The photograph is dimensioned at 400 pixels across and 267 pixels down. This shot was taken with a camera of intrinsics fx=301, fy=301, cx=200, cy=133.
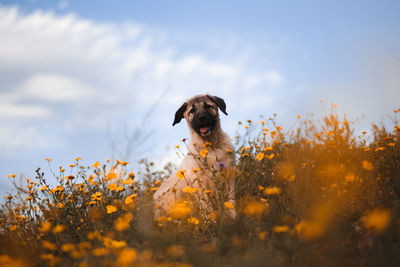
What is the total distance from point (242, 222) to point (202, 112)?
6.54 feet

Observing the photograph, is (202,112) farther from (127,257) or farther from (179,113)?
(127,257)

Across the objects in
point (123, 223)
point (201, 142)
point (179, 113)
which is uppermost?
point (179, 113)

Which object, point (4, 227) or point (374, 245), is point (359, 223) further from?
point (4, 227)

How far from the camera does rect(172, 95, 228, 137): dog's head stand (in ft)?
15.3

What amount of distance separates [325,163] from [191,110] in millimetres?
2231

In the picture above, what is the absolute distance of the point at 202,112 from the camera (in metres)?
4.67

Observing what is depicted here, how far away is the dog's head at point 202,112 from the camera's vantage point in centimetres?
467

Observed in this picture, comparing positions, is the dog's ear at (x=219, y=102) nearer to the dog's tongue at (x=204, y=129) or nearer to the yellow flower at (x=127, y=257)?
the dog's tongue at (x=204, y=129)

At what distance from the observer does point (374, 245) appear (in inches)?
98.4

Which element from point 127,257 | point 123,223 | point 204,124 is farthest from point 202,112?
point 127,257

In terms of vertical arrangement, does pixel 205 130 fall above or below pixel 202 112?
below

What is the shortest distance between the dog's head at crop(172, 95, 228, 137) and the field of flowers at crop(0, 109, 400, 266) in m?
0.63

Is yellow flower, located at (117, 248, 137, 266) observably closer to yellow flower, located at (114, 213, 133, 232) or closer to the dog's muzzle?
yellow flower, located at (114, 213, 133, 232)

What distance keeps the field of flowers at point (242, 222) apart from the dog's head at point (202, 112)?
0.63 metres
